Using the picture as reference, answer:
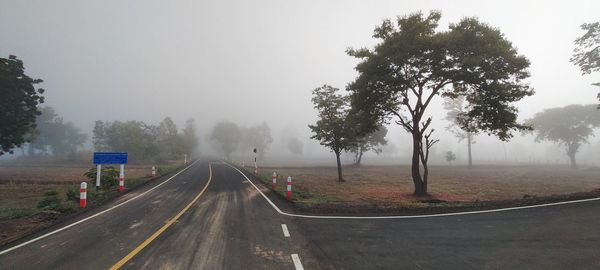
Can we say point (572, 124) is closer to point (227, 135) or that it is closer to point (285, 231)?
point (285, 231)

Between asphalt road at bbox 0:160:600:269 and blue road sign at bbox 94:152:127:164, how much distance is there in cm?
830

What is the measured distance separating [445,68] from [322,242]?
531 inches

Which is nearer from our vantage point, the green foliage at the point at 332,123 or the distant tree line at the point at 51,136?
the green foliage at the point at 332,123

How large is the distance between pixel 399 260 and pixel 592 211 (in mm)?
8081

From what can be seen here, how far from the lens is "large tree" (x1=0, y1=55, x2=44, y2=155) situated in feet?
93.9

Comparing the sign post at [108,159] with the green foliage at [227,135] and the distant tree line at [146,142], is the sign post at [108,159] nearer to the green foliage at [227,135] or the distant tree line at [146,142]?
the distant tree line at [146,142]

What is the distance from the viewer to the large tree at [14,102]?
28.6 m

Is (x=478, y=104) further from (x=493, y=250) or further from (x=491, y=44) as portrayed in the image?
(x=493, y=250)

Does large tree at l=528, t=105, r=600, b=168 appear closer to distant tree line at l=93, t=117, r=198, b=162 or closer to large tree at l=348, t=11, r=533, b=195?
large tree at l=348, t=11, r=533, b=195

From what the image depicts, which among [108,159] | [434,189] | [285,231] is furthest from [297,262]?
[434,189]

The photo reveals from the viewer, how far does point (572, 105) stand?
59.9m

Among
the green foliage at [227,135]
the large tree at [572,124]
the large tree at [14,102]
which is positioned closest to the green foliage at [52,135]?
the green foliage at [227,135]

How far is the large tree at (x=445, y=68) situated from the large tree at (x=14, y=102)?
3495 centimetres

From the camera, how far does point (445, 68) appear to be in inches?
628
